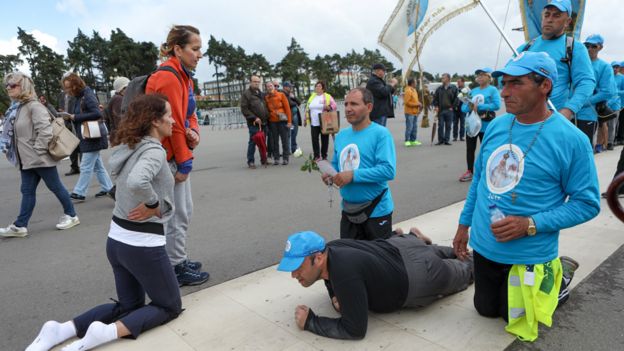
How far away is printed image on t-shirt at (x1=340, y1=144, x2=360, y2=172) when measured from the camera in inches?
122

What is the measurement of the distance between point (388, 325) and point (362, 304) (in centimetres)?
43

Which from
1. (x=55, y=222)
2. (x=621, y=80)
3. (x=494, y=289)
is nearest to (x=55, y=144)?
(x=55, y=222)

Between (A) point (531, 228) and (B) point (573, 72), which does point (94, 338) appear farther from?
(B) point (573, 72)

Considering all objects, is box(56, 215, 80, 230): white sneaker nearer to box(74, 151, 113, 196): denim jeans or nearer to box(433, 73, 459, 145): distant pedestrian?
box(74, 151, 113, 196): denim jeans

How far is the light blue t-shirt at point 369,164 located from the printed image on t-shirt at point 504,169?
76 centimetres

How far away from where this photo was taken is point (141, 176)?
2.31 metres

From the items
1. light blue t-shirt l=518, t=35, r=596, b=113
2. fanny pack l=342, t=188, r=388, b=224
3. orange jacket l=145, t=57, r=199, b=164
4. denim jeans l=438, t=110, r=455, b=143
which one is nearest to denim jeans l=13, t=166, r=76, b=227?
orange jacket l=145, t=57, r=199, b=164

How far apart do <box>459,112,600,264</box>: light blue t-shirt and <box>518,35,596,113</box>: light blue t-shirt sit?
1306 mm

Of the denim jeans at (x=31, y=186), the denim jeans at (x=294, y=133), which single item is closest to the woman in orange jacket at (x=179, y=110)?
the denim jeans at (x=31, y=186)

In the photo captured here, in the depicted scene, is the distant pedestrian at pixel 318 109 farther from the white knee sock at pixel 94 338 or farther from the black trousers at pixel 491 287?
the white knee sock at pixel 94 338

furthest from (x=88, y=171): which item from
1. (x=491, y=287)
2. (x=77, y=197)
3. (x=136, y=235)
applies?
(x=491, y=287)

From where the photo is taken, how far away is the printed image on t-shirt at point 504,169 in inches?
88.2

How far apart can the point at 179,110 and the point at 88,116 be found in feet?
13.5

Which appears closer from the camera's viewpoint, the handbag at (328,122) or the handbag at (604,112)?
the handbag at (604,112)
